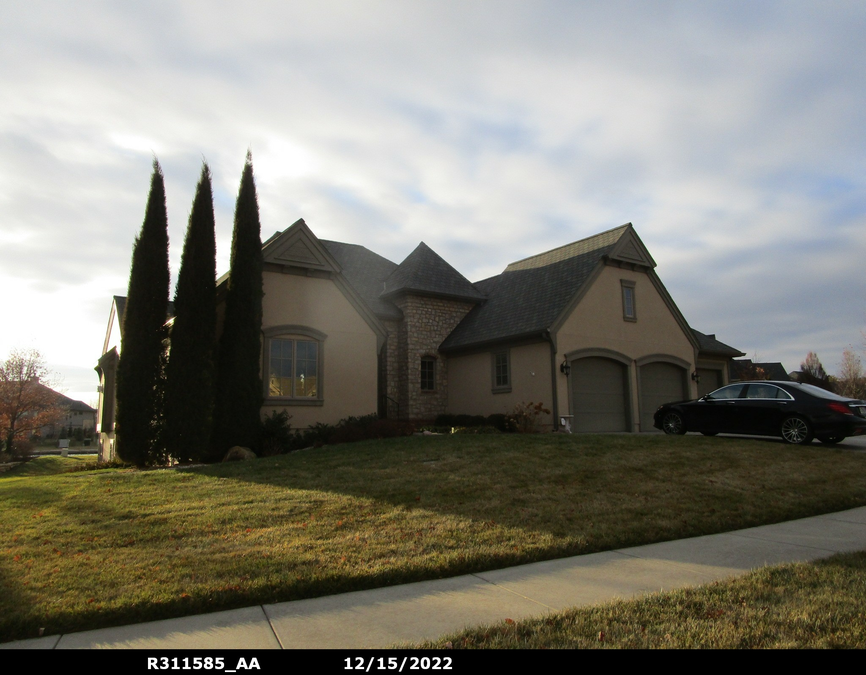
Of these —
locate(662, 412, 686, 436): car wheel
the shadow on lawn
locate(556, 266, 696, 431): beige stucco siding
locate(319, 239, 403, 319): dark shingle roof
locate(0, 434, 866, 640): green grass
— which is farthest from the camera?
locate(319, 239, 403, 319): dark shingle roof

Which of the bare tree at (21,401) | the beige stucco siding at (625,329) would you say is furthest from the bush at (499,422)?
the bare tree at (21,401)

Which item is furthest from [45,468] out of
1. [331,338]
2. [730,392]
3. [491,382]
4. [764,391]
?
[764,391]

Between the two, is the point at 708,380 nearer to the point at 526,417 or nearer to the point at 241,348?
the point at 526,417

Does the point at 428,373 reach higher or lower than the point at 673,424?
higher

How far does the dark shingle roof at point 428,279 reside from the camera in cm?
2383

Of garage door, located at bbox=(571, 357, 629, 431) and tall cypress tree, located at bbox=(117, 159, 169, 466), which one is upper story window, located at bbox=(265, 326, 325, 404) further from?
garage door, located at bbox=(571, 357, 629, 431)

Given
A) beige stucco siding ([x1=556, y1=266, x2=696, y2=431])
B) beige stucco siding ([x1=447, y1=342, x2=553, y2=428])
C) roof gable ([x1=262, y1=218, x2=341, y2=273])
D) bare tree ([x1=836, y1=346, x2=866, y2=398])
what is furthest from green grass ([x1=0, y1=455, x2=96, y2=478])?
bare tree ([x1=836, y1=346, x2=866, y2=398])

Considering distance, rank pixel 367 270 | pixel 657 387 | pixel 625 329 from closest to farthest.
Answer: pixel 625 329, pixel 657 387, pixel 367 270

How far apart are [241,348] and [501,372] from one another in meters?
9.56

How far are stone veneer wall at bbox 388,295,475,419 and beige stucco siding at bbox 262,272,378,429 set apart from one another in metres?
4.68

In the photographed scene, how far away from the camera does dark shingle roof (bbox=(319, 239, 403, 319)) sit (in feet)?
78.7

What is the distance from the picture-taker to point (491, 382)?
70.9ft

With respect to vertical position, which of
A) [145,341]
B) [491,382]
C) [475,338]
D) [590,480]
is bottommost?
[590,480]

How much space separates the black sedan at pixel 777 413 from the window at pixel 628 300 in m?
5.73
